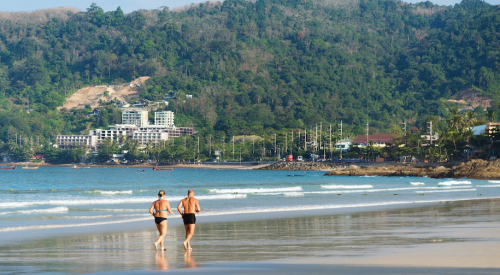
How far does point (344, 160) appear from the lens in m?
135

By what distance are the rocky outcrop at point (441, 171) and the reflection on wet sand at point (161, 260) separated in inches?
2343

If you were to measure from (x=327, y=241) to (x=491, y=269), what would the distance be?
5.52m

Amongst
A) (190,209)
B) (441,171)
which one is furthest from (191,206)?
(441,171)

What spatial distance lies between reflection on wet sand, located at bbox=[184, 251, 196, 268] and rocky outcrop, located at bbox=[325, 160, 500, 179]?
5931cm

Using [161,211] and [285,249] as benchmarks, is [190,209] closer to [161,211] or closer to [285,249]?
[161,211]

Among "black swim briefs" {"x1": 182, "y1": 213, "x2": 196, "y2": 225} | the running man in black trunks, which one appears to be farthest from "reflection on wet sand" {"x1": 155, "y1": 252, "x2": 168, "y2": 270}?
"black swim briefs" {"x1": 182, "y1": 213, "x2": 196, "y2": 225}

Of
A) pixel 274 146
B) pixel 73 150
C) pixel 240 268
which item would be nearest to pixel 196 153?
pixel 274 146

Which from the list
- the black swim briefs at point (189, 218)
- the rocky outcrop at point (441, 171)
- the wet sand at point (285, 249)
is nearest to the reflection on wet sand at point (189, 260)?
the wet sand at point (285, 249)

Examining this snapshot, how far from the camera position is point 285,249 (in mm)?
14703

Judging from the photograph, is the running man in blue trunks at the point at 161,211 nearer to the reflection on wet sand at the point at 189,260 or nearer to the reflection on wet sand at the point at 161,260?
the reflection on wet sand at the point at 161,260

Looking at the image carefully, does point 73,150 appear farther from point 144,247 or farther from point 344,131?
point 144,247

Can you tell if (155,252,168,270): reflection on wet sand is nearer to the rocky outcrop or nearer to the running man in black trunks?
the running man in black trunks

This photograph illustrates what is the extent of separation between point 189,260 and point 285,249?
2689 mm

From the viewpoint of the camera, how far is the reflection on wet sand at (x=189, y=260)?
40.8 ft
